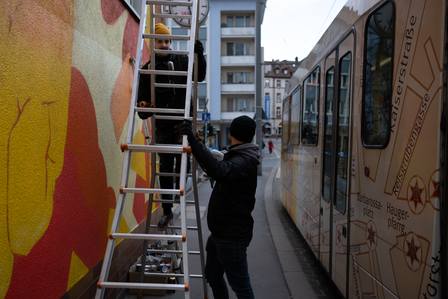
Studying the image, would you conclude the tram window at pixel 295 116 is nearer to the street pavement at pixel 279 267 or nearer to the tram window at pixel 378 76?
the street pavement at pixel 279 267

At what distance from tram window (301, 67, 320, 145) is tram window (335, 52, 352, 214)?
4.62 ft

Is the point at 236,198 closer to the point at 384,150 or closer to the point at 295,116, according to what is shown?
the point at 384,150

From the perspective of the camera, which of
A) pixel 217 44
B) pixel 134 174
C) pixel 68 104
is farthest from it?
pixel 217 44

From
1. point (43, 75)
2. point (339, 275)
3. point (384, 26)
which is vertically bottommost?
point (339, 275)

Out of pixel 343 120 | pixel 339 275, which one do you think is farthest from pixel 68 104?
pixel 339 275

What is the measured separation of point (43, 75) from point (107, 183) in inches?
66.3

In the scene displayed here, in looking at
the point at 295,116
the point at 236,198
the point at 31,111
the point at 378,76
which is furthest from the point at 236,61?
the point at 31,111

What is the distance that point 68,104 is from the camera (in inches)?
149

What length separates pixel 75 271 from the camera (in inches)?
153

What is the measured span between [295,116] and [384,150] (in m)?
5.88

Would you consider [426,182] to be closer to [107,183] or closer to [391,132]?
[391,132]

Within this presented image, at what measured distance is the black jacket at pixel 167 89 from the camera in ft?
14.4

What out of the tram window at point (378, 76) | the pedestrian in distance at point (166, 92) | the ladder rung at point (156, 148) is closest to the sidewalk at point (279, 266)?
the pedestrian in distance at point (166, 92)

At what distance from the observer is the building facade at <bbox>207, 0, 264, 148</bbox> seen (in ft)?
172
